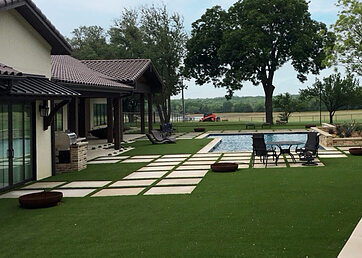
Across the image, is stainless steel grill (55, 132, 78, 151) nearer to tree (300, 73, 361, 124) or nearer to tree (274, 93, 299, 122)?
tree (300, 73, 361, 124)

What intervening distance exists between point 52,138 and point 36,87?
3.05m

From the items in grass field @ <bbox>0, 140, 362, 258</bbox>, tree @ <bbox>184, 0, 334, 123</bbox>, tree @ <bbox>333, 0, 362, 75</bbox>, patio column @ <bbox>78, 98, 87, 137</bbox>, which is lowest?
grass field @ <bbox>0, 140, 362, 258</bbox>

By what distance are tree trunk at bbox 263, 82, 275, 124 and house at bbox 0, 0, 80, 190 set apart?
93.6 feet

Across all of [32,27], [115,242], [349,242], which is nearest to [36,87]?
[32,27]


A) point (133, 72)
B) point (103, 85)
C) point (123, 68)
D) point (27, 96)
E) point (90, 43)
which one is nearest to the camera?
point (27, 96)

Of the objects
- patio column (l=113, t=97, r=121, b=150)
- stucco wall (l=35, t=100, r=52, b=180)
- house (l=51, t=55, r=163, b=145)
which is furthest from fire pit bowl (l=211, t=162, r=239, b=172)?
patio column (l=113, t=97, r=121, b=150)

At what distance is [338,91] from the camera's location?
3528cm

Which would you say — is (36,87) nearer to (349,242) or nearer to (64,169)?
(64,169)

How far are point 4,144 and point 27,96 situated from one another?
5.14ft

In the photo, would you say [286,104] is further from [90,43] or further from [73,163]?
[73,163]

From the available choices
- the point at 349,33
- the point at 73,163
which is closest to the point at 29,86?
the point at 73,163

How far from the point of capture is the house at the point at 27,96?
36.0ft

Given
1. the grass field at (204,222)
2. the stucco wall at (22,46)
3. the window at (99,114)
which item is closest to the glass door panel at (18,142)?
→ the stucco wall at (22,46)

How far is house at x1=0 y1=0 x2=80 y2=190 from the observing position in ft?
36.0
